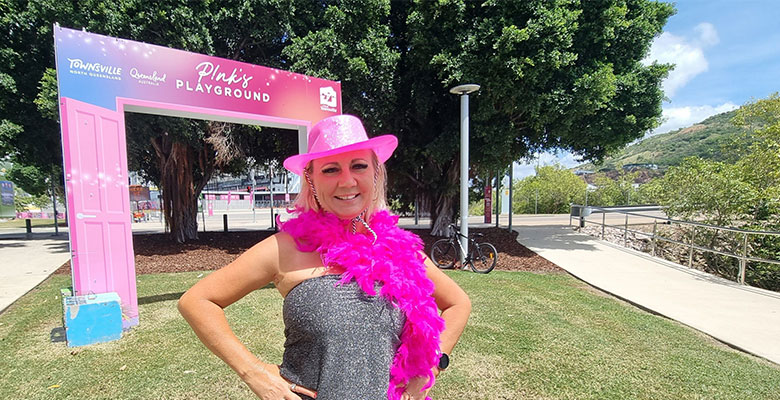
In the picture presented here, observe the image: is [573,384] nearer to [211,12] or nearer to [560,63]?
[560,63]

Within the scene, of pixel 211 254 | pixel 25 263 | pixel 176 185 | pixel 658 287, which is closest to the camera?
pixel 658 287

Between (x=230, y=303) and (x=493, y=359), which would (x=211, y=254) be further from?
(x=230, y=303)

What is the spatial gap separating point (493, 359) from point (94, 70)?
224 inches

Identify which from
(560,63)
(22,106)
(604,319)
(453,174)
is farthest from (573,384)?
(22,106)

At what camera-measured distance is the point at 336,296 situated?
1.22 m

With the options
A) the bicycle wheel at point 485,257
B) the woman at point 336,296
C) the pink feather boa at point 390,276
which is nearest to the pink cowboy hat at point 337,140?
the woman at point 336,296

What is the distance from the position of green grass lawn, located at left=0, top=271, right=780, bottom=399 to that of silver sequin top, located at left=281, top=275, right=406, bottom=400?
2.07 m

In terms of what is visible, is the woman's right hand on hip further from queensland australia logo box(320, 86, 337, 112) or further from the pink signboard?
queensland australia logo box(320, 86, 337, 112)

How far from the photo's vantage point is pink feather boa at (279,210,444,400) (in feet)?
4.24

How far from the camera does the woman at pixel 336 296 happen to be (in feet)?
3.93

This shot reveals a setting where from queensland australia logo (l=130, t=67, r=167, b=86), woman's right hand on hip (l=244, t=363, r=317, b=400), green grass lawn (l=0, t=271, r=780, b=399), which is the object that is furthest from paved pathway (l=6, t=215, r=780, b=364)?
woman's right hand on hip (l=244, t=363, r=317, b=400)

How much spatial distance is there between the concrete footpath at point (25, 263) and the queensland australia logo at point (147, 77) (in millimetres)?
4001

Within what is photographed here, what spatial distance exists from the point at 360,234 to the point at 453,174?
10.6m

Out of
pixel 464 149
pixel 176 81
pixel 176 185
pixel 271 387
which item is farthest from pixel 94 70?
pixel 176 185
